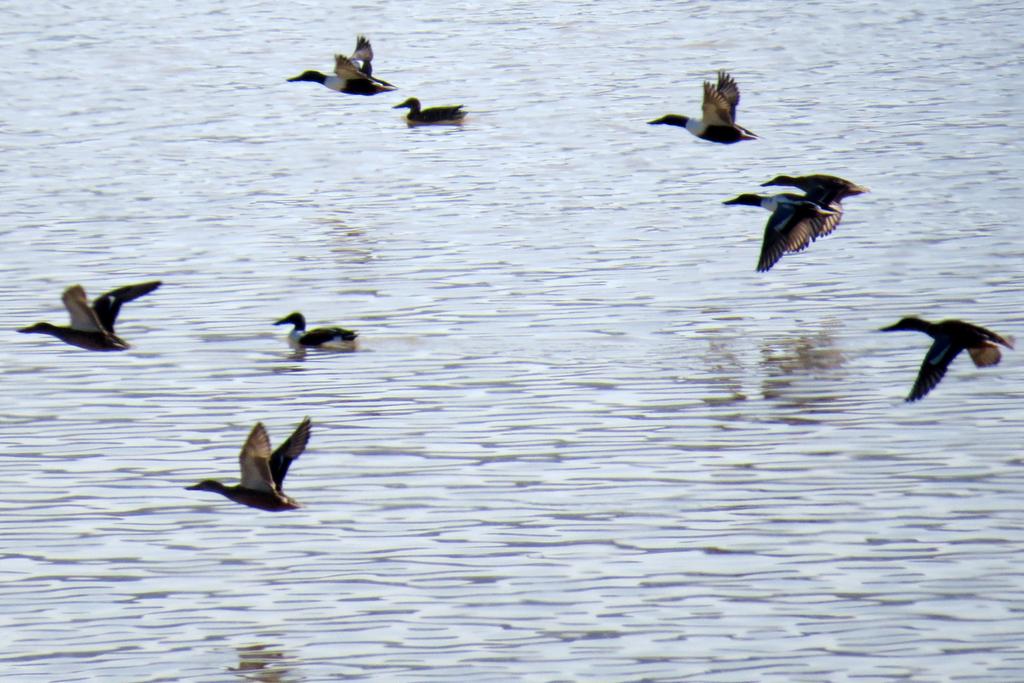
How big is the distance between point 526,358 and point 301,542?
4611mm

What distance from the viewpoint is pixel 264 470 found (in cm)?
1114

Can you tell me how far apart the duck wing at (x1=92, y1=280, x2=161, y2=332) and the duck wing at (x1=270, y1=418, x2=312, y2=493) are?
2.87m

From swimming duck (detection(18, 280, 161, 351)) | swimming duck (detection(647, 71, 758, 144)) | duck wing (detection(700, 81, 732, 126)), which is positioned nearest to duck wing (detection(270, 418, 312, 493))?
swimming duck (detection(18, 280, 161, 351))

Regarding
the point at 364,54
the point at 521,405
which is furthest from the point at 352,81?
the point at 521,405

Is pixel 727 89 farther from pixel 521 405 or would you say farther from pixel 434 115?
pixel 434 115

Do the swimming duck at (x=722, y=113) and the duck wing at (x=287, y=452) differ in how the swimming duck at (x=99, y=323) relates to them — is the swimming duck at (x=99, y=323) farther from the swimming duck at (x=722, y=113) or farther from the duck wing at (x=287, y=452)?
the swimming duck at (x=722, y=113)

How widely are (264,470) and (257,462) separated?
64 mm

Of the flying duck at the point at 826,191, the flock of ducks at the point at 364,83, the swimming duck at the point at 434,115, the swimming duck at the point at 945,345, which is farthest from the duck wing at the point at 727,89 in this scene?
the swimming duck at the point at 434,115

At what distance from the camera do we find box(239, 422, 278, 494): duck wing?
10984 millimetres

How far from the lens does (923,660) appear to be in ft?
31.1

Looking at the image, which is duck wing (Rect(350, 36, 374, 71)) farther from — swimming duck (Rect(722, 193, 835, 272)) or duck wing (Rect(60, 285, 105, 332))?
duck wing (Rect(60, 285, 105, 332))

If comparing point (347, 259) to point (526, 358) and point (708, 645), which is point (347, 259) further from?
point (708, 645)

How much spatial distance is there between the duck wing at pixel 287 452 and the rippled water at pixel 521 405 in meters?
0.47

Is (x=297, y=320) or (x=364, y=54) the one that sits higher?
(x=364, y=54)
